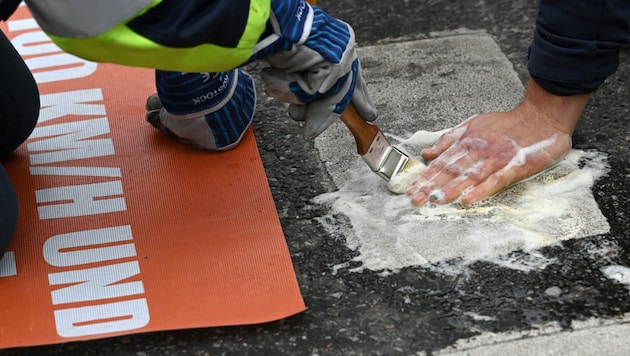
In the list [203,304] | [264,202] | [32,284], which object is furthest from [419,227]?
[32,284]

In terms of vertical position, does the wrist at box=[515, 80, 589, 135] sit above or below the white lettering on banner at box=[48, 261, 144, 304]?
above

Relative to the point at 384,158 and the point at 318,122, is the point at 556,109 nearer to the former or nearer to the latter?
the point at 384,158

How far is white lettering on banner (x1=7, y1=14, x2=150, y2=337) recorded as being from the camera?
1636mm

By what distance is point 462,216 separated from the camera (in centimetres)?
182

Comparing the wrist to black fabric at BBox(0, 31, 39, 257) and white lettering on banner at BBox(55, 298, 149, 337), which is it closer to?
white lettering on banner at BBox(55, 298, 149, 337)

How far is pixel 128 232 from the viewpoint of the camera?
1868mm

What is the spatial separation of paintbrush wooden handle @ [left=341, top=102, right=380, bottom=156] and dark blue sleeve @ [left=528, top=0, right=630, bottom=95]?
405mm

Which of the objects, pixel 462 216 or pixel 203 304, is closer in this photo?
pixel 203 304

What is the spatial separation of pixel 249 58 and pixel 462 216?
569 millimetres

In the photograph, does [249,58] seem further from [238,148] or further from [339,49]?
[238,148]

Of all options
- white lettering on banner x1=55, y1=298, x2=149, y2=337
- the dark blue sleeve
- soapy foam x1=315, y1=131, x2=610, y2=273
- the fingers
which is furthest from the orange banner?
the dark blue sleeve

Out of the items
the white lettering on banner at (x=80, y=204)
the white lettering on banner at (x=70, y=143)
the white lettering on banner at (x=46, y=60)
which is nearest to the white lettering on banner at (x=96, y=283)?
the white lettering on banner at (x=80, y=204)

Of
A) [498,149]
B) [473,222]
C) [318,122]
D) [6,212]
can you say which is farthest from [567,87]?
[6,212]

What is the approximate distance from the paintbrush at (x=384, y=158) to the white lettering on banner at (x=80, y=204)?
0.53m
